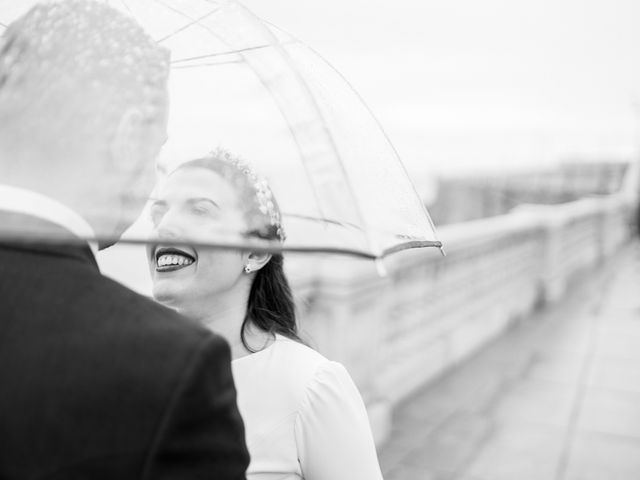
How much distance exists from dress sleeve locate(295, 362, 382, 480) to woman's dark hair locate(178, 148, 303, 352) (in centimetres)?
23

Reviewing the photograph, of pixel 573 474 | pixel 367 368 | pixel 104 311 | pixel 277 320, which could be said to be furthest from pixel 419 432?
pixel 104 311

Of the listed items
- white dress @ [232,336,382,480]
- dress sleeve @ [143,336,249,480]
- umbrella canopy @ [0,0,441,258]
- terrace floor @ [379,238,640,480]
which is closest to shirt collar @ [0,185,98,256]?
dress sleeve @ [143,336,249,480]

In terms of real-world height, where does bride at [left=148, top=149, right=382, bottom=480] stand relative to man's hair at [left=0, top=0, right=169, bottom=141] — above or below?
below

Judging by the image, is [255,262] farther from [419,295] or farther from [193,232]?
[419,295]

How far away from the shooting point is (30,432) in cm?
92

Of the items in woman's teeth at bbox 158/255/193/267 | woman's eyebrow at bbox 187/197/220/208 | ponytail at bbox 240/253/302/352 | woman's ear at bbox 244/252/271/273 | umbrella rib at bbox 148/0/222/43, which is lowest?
ponytail at bbox 240/253/302/352

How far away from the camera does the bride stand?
5.32 ft

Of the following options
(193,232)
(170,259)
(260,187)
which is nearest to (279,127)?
(260,187)

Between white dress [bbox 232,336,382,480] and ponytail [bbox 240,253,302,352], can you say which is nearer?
white dress [bbox 232,336,382,480]

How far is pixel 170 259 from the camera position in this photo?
1.68 metres

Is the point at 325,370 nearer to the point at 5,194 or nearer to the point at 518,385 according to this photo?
the point at 5,194

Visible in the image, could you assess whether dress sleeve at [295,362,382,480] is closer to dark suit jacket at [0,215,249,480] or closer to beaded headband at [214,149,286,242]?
beaded headband at [214,149,286,242]

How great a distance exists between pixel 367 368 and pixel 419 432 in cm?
72

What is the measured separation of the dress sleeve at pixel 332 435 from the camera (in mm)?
1674
